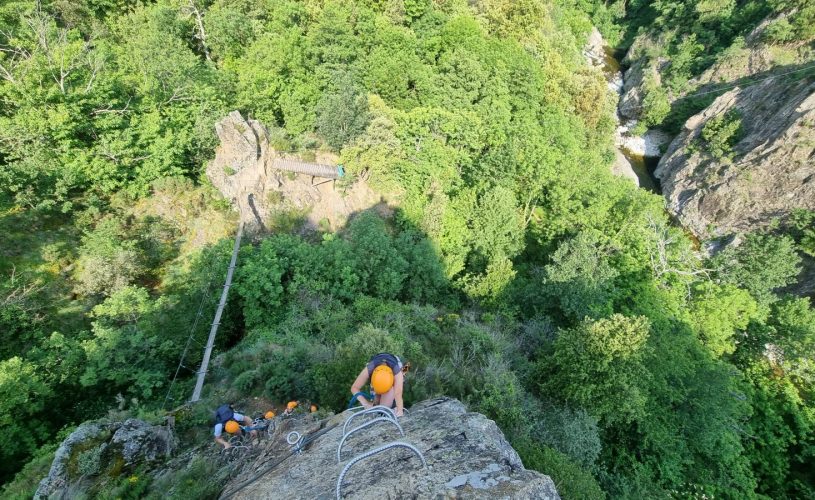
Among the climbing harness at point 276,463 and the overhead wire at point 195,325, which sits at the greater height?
the climbing harness at point 276,463

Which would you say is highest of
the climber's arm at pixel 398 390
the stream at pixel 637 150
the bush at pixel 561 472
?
the stream at pixel 637 150

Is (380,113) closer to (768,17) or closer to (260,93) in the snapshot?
(260,93)

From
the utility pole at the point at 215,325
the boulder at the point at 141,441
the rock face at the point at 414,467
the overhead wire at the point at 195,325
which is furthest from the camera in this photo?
the overhead wire at the point at 195,325

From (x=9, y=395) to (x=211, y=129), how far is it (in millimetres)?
13595

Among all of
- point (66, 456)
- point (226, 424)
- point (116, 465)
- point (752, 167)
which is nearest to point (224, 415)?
point (226, 424)

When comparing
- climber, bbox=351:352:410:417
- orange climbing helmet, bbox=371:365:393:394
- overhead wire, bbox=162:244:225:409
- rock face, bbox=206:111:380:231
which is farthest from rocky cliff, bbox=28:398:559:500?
rock face, bbox=206:111:380:231

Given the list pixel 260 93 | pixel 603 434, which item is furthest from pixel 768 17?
pixel 260 93

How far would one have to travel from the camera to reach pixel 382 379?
25.7 feet

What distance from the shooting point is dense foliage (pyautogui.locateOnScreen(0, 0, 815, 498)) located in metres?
12.9

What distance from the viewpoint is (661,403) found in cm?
1956

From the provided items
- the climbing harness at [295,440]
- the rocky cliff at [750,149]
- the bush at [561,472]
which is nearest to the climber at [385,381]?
the climbing harness at [295,440]

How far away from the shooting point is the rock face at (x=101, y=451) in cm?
805

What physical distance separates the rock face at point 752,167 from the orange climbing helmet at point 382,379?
4019cm

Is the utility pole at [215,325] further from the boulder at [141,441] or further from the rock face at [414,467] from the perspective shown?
the rock face at [414,467]
